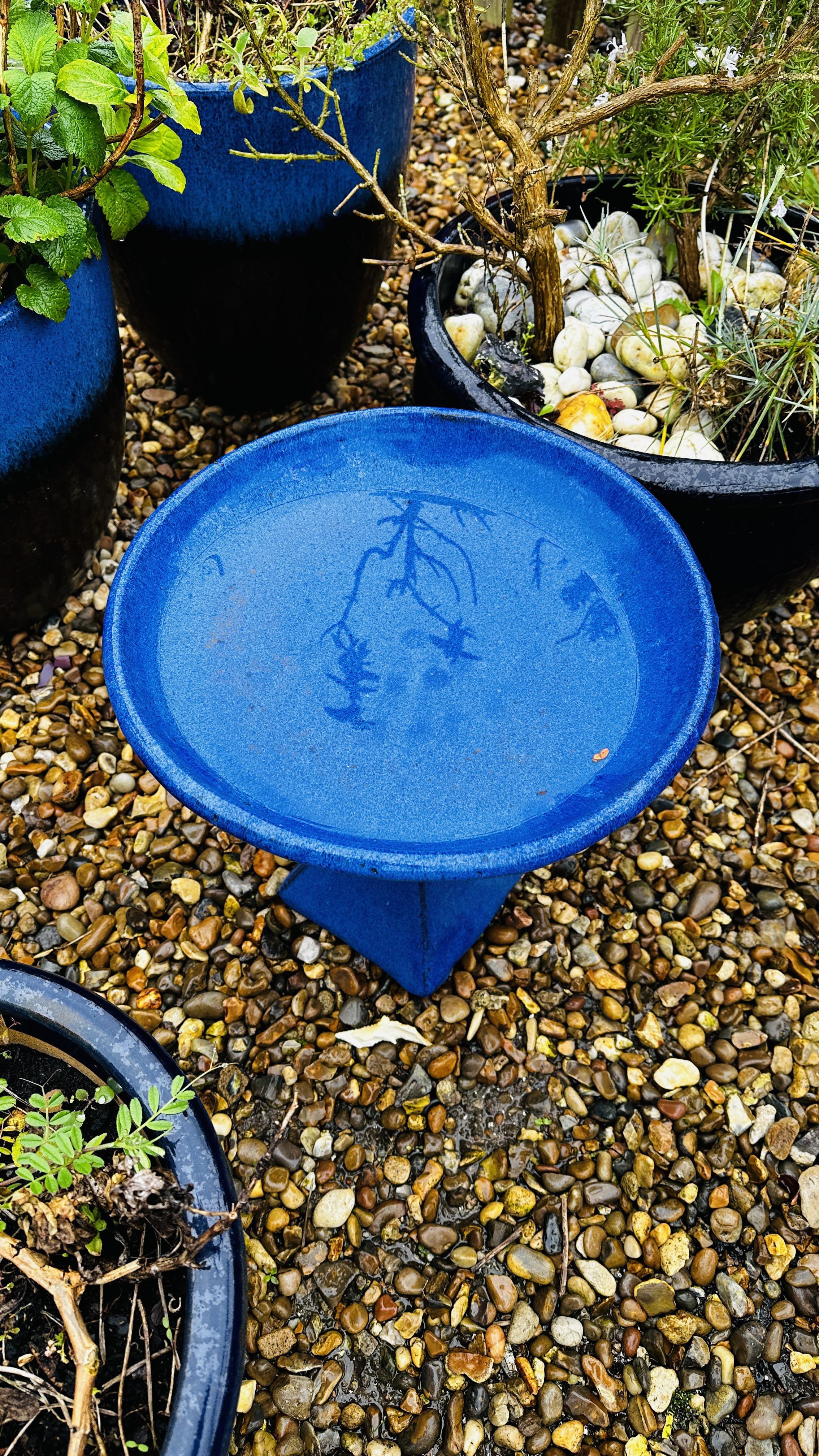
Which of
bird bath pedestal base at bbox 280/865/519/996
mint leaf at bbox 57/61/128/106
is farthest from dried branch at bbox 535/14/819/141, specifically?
bird bath pedestal base at bbox 280/865/519/996

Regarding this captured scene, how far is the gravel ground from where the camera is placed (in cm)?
146

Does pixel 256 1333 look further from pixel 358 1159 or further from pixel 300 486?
pixel 300 486

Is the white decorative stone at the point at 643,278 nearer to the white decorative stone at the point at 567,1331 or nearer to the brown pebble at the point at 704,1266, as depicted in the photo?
the brown pebble at the point at 704,1266

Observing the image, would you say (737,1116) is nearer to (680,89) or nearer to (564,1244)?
(564,1244)

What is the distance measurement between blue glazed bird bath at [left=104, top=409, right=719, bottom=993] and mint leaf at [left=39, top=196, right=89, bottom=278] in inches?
16.9

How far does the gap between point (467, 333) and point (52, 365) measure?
0.89 m

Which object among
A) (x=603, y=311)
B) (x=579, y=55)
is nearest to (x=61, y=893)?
(x=603, y=311)

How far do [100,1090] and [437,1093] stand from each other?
2.51 ft

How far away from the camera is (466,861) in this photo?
47.6 inches

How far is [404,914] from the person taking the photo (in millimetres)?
1796

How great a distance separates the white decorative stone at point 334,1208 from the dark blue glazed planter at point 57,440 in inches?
54.6

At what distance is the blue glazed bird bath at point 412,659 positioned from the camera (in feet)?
4.45

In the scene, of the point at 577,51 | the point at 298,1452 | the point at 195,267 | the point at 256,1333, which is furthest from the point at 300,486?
the point at 298,1452

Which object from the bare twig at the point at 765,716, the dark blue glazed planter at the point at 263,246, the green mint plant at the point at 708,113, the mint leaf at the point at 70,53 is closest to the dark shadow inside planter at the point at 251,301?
the dark blue glazed planter at the point at 263,246
